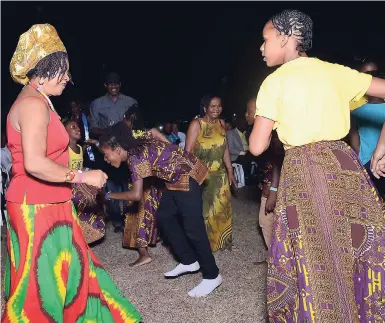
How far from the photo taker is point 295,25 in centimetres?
235

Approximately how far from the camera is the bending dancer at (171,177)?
389 centimetres

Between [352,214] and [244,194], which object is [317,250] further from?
[244,194]

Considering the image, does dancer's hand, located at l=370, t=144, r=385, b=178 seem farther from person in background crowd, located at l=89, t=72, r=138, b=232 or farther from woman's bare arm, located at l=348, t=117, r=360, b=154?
person in background crowd, located at l=89, t=72, r=138, b=232

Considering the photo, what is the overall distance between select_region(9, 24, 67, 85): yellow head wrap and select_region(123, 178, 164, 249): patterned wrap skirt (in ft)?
9.34

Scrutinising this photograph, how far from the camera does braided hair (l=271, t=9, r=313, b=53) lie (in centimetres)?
235

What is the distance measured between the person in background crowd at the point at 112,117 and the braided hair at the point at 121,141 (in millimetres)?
2816

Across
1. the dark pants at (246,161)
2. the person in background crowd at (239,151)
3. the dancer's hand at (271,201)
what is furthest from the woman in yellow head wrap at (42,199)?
the dark pants at (246,161)

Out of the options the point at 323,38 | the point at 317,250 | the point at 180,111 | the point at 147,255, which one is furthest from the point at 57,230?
the point at 180,111

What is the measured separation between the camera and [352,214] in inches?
91.6

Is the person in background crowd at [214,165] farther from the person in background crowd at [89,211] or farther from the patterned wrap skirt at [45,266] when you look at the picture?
the patterned wrap skirt at [45,266]

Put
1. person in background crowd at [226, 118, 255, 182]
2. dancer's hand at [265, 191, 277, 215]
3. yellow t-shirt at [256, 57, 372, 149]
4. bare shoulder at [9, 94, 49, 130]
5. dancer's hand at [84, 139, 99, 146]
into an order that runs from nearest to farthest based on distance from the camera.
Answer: yellow t-shirt at [256, 57, 372, 149] < bare shoulder at [9, 94, 49, 130] < dancer's hand at [265, 191, 277, 215] < dancer's hand at [84, 139, 99, 146] < person in background crowd at [226, 118, 255, 182]

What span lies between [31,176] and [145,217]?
276cm

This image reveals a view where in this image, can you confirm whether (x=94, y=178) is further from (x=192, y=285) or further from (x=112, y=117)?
(x=112, y=117)

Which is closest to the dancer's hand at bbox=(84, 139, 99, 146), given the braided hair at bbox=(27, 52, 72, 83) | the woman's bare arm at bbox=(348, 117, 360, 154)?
the woman's bare arm at bbox=(348, 117, 360, 154)
